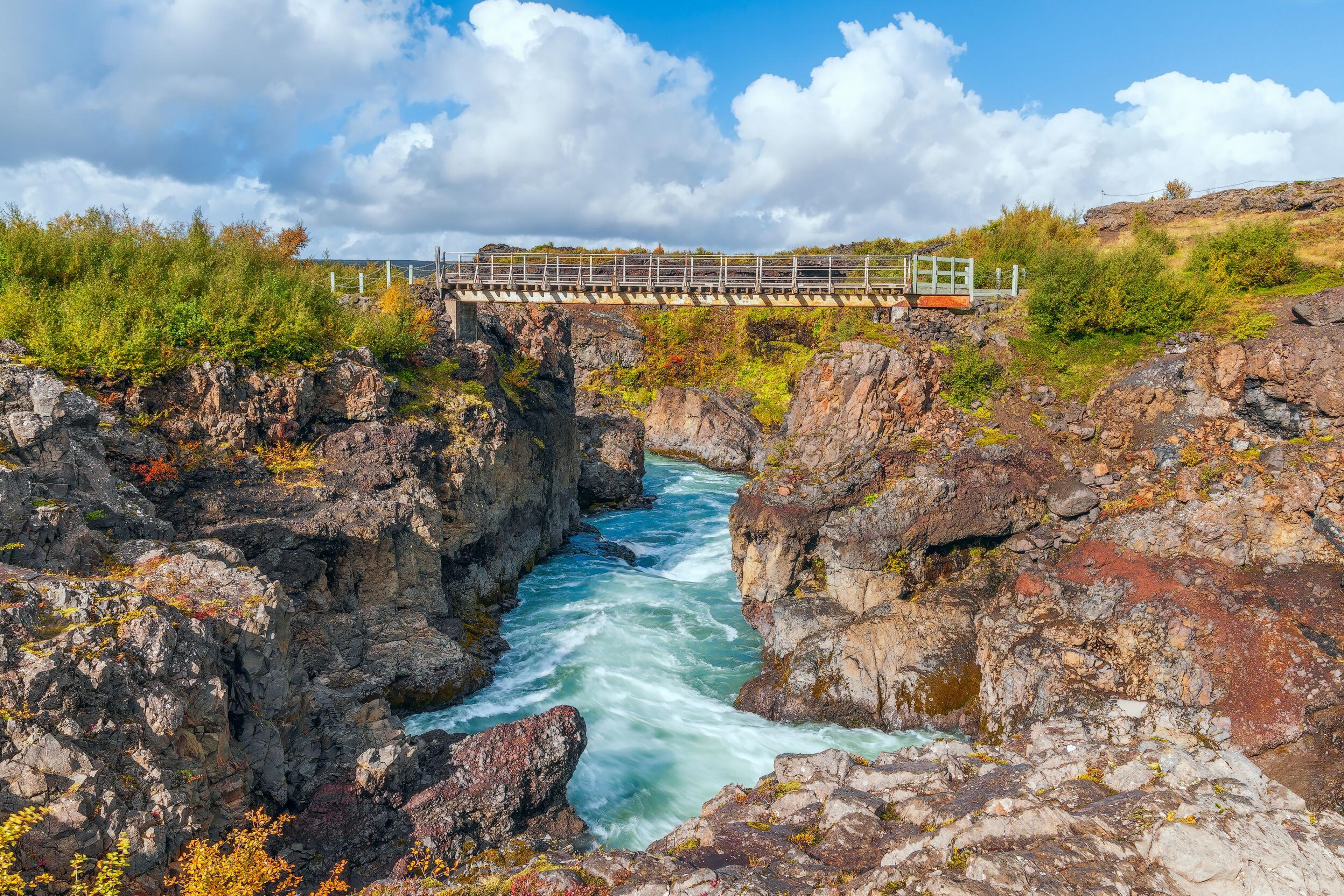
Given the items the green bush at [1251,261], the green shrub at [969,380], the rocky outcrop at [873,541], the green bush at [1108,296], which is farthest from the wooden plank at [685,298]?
the green bush at [1251,261]

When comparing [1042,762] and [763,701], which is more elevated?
[1042,762]

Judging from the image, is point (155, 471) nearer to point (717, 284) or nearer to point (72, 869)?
point (72, 869)

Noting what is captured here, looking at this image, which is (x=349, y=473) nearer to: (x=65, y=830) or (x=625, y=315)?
(x=65, y=830)

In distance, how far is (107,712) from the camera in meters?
9.16

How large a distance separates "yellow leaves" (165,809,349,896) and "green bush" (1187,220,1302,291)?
26571 millimetres

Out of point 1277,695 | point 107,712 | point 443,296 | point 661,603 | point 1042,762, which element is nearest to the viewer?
point 107,712

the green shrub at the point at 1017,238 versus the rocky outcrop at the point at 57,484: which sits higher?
the green shrub at the point at 1017,238

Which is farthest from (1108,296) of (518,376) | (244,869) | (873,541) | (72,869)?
(72,869)

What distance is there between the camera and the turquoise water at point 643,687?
15.0 meters

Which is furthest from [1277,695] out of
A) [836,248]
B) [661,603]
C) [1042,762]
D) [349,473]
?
[836,248]

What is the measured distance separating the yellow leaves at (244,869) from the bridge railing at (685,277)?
20.1m

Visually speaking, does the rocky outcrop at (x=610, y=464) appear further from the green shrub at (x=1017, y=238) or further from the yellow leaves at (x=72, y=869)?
the yellow leaves at (x=72, y=869)

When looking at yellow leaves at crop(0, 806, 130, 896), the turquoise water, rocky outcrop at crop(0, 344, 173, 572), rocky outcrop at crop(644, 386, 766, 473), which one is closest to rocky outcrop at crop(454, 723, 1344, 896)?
the turquoise water

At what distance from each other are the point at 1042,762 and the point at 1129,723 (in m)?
4.85
